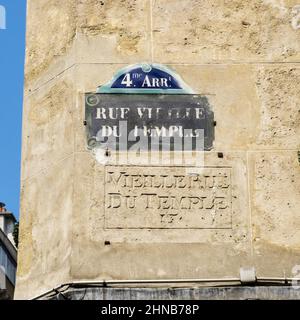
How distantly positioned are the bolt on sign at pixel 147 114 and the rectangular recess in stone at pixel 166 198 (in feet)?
1.19

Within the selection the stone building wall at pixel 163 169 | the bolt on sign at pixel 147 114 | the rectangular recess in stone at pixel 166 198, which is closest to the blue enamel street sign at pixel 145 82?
the bolt on sign at pixel 147 114

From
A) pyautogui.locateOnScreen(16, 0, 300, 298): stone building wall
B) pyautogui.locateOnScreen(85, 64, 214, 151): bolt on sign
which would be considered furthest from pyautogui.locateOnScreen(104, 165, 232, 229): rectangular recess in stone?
pyautogui.locateOnScreen(85, 64, 214, 151): bolt on sign

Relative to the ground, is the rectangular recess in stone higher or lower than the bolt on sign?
lower

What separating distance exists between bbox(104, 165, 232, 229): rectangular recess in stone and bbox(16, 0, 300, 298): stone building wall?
93 millimetres

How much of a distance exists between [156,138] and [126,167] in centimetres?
57

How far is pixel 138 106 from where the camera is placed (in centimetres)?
1677

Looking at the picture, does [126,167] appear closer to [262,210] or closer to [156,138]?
[156,138]

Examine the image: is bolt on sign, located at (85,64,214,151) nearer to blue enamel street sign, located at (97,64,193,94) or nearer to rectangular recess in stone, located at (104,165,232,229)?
blue enamel street sign, located at (97,64,193,94)

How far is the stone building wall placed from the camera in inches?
634

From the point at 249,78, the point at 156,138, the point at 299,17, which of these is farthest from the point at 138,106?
the point at 299,17

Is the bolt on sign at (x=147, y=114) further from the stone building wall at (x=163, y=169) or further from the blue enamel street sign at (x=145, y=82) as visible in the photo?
the stone building wall at (x=163, y=169)

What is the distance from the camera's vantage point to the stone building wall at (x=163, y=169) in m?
16.1

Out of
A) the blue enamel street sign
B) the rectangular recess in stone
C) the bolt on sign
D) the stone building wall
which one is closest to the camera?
the stone building wall
